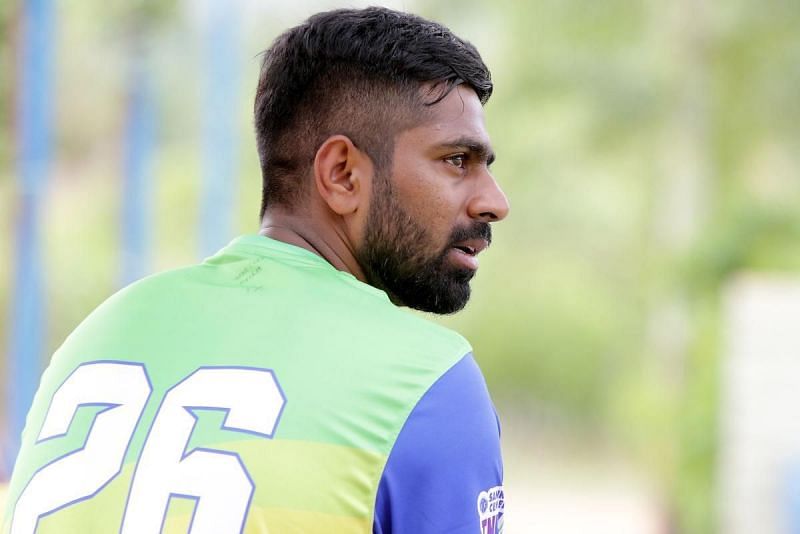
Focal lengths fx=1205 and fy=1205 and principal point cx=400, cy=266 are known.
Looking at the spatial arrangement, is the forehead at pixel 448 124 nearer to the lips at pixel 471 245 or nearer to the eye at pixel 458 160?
the eye at pixel 458 160

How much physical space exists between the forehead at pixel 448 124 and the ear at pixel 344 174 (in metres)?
0.08

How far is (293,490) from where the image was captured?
1.61 m

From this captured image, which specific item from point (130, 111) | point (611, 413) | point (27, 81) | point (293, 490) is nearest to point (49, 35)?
point (27, 81)

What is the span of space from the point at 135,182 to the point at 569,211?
14.8m

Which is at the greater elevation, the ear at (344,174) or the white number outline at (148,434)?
the ear at (344,174)

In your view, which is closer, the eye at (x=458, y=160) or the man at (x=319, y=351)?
the man at (x=319, y=351)

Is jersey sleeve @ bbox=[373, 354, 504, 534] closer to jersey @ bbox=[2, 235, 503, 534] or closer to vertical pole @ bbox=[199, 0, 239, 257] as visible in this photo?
jersey @ bbox=[2, 235, 503, 534]

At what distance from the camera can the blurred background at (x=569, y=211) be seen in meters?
7.80

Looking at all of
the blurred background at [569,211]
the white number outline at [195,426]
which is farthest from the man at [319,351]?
the blurred background at [569,211]

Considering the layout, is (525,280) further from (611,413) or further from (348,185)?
(348,185)

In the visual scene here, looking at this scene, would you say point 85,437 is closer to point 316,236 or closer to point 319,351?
point 319,351

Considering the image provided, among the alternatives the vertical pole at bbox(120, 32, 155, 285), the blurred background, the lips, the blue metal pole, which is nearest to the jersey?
the lips

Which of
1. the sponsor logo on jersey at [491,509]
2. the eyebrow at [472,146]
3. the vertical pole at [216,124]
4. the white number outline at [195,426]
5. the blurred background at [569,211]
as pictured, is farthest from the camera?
the vertical pole at [216,124]

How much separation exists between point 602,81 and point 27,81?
42.0 ft
